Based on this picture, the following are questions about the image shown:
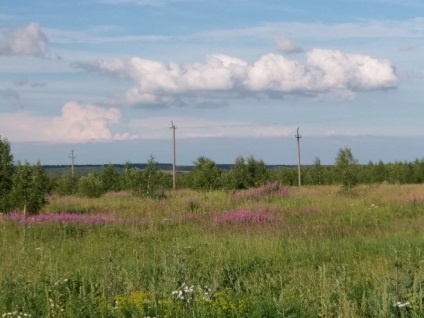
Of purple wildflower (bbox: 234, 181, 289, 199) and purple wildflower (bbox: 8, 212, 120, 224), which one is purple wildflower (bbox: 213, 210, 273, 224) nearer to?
purple wildflower (bbox: 8, 212, 120, 224)

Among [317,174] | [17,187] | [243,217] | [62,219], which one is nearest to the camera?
[62,219]

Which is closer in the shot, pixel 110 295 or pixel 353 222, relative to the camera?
pixel 110 295

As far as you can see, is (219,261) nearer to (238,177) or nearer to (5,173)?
(5,173)

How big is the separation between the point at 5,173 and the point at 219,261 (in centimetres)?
1692

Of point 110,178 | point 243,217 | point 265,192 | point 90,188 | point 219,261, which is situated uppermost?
point 110,178

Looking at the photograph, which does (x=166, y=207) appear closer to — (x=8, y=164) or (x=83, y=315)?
(x=8, y=164)

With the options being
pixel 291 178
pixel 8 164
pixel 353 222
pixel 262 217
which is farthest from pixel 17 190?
pixel 291 178

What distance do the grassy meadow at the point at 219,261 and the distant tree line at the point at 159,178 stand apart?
349 centimetres

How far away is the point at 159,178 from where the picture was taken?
39.1 metres

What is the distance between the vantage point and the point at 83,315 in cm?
700

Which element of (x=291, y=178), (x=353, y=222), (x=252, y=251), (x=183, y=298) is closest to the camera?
(x=183, y=298)

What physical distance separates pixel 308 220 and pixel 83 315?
15.6m

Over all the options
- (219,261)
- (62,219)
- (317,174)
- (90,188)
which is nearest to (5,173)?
(62,219)

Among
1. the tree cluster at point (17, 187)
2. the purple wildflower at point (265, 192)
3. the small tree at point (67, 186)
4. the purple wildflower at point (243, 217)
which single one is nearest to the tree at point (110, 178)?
the small tree at point (67, 186)
